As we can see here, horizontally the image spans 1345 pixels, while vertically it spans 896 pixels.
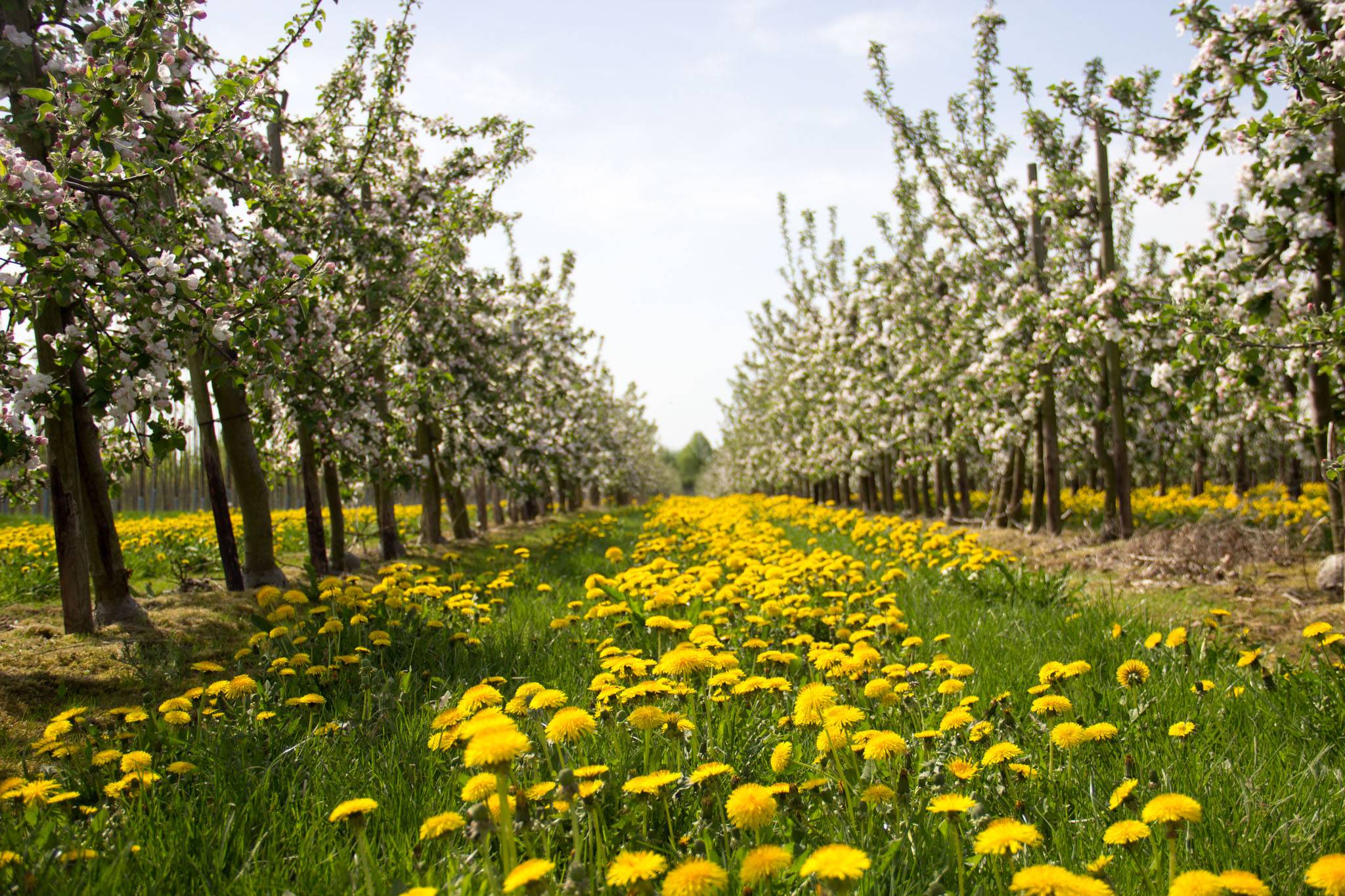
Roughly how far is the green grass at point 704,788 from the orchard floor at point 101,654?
2.75 feet

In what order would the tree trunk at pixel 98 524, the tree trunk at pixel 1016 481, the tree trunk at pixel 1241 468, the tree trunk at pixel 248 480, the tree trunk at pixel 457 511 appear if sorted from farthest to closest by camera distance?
the tree trunk at pixel 1241 468, the tree trunk at pixel 457 511, the tree trunk at pixel 1016 481, the tree trunk at pixel 248 480, the tree trunk at pixel 98 524

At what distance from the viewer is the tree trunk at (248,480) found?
754 centimetres

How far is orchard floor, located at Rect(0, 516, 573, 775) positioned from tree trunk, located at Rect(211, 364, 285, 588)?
38cm

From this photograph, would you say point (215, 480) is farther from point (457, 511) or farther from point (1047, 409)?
point (1047, 409)

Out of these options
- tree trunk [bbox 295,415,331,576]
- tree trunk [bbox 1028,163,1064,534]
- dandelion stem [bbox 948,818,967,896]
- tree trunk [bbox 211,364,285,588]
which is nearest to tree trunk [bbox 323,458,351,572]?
tree trunk [bbox 295,415,331,576]

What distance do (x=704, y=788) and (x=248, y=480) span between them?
6383mm

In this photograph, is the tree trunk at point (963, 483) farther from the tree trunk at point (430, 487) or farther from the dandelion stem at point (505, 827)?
the dandelion stem at point (505, 827)

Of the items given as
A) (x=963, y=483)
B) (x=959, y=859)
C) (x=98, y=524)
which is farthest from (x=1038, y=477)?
(x=959, y=859)

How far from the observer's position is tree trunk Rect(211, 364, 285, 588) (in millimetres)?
7543

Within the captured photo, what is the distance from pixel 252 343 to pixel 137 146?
1123 millimetres

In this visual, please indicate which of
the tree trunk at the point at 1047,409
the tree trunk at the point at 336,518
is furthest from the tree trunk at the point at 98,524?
the tree trunk at the point at 1047,409

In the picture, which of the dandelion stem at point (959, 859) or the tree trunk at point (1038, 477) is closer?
the dandelion stem at point (959, 859)

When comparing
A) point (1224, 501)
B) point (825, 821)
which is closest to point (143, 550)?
point (825, 821)

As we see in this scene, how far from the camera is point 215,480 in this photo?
746 cm
